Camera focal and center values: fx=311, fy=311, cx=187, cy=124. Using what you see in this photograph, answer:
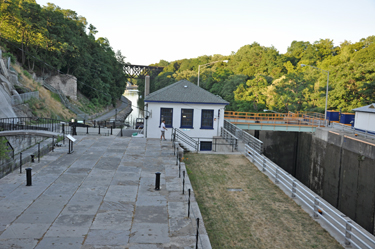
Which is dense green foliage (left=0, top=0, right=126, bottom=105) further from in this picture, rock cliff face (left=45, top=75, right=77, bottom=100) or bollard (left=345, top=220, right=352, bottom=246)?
bollard (left=345, top=220, right=352, bottom=246)

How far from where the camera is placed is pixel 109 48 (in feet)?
351

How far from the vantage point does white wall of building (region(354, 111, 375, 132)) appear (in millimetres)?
32312

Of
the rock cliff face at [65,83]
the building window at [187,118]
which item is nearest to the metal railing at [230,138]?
the building window at [187,118]

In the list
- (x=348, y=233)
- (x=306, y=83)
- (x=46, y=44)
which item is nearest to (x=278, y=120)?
(x=306, y=83)

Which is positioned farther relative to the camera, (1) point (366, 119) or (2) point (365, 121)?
(2) point (365, 121)

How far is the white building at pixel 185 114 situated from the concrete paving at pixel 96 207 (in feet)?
35.1

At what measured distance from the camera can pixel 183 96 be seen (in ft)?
98.1

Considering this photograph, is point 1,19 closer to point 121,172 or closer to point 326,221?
point 121,172

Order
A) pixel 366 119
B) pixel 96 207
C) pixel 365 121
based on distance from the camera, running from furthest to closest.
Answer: pixel 365 121, pixel 366 119, pixel 96 207

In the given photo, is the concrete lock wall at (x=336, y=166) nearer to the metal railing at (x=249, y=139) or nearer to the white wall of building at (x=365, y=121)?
the white wall of building at (x=365, y=121)

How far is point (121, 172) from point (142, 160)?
9.21ft

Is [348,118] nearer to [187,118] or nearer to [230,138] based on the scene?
[230,138]

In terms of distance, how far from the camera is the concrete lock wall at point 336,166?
79.9 ft

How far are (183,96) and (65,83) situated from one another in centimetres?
3949
